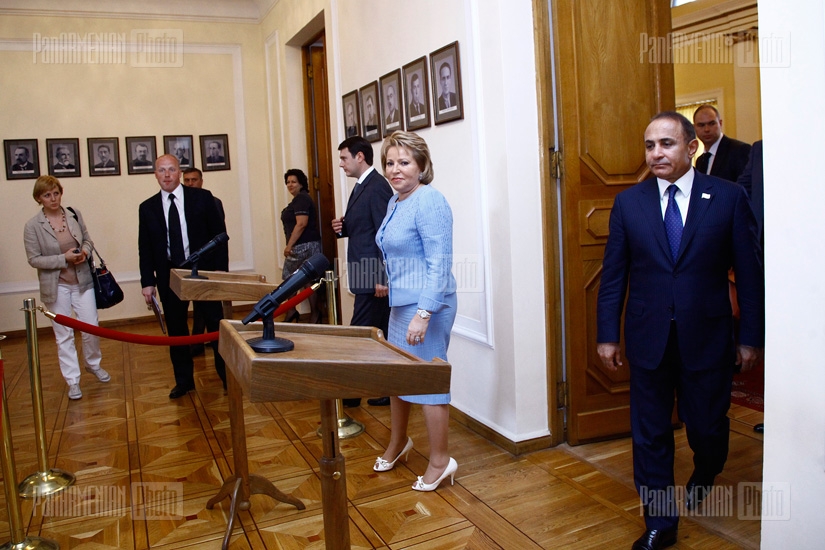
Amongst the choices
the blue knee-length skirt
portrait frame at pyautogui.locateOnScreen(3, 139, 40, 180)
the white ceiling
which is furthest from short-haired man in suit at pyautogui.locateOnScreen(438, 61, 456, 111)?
portrait frame at pyautogui.locateOnScreen(3, 139, 40, 180)

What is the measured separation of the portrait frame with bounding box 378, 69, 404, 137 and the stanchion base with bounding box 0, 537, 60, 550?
3235 mm

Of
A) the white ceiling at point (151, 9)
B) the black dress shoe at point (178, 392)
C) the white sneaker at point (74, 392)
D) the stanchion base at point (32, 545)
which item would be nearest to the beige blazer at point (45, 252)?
the white sneaker at point (74, 392)

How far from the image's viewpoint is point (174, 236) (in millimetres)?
5090

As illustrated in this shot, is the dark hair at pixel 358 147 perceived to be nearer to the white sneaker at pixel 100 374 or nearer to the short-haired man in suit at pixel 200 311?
the short-haired man in suit at pixel 200 311

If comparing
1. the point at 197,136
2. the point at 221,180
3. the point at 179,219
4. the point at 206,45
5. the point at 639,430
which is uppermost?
the point at 206,45

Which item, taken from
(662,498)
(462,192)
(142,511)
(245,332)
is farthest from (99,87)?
(662,498)

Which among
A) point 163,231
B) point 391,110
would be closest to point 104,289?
point 163,231

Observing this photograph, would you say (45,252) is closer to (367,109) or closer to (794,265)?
(367,109)

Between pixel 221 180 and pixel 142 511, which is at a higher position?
pixel 221 180

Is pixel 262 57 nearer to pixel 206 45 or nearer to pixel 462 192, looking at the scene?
pixel 206 45

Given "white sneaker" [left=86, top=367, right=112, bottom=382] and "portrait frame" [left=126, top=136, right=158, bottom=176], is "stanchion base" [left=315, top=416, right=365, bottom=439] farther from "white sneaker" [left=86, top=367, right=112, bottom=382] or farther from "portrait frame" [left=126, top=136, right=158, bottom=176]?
"portrait frame" [left=126, top=136, right=158, bottom=176]

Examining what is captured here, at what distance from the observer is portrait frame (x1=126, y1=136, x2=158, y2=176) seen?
8430mm

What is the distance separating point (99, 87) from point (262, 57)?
6.36 ft

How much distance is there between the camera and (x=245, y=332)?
212 centimetres
